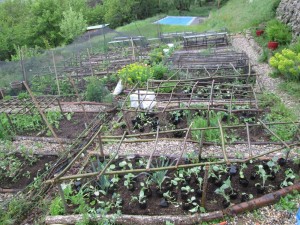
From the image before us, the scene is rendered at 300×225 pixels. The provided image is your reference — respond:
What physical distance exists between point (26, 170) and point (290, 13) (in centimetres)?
1085

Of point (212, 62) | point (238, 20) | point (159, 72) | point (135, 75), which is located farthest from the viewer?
point (238, 20)

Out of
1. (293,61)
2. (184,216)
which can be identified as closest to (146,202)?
(184,216)

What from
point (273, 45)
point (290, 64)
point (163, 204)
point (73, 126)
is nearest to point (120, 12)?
point (273, 45)

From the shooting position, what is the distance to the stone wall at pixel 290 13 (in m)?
11.1

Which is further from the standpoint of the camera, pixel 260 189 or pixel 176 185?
pixel 176 185

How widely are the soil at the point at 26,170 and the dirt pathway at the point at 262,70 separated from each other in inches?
194

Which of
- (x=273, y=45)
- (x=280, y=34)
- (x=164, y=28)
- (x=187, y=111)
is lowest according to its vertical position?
(x=164, y=28)

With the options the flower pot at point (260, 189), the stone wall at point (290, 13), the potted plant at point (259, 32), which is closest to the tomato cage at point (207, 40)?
the potted plant at point (259, 32)

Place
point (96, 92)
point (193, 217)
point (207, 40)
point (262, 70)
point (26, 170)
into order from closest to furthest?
point (193, 217)
point (26, 170)
point (96, 92)
point (262, 70)
point (207, 40)

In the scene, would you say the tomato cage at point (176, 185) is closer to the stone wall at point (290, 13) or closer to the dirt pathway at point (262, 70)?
the dirt pathway at point (262, 70)

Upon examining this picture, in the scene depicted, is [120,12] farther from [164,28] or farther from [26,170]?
[26,170]

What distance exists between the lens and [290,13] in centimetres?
1202

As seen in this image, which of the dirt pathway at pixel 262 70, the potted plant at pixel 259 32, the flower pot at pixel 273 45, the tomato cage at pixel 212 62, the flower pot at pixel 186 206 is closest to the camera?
the flower pot at pixel 186 206

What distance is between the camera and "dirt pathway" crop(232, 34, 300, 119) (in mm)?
7270
